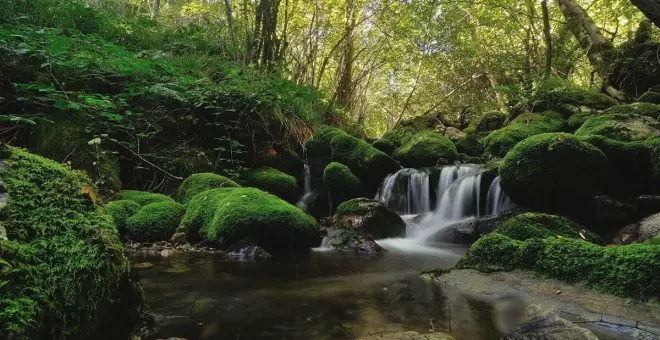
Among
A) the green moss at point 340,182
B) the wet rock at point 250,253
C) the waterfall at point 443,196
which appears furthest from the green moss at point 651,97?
the wet rock at point 250,253

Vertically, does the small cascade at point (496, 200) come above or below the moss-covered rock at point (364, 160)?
below

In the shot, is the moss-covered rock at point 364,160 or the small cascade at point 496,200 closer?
the small cascade at point 496,200

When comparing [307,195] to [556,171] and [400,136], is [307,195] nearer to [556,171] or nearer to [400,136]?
[556,171]

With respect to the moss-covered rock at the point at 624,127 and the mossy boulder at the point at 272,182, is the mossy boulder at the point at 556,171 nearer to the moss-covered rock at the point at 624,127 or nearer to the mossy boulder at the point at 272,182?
the moss-covered rock at the point at 624,127

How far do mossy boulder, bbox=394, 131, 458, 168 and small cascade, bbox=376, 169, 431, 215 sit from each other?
105cm

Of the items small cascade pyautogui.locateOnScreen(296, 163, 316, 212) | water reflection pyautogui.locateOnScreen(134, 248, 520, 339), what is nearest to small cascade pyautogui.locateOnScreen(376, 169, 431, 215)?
small cascade pyautogui.locateOnScreen(296, 163, 316, 212)

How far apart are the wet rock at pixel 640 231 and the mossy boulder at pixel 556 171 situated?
1.03m

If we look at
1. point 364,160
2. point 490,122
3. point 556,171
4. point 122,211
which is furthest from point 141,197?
point 490,122

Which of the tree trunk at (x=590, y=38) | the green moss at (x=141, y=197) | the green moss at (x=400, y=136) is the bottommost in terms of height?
the green moss at (x=141, y=197)

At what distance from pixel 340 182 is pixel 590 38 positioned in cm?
896

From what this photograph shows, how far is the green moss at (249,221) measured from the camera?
244 inches

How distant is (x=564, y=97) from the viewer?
40.4 feet

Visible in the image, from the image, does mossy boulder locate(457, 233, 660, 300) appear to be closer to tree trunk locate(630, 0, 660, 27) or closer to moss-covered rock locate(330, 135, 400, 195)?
tree trunk locate(630, 0, 660, 27)

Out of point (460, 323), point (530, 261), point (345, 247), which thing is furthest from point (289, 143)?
point (460, 323)
